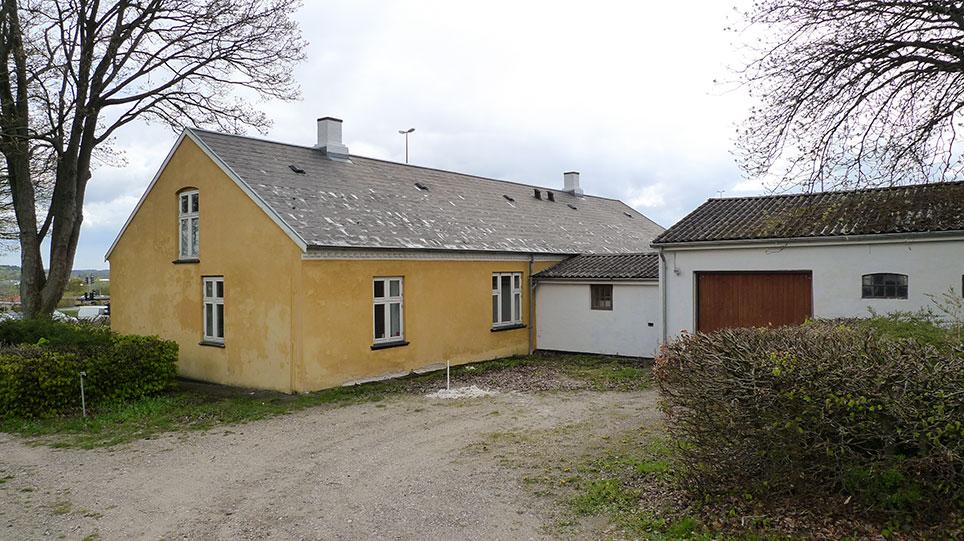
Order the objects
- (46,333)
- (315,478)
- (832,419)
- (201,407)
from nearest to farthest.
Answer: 1. (832,419)
2. (315,478)
3. (201,407)
4. (46,333)

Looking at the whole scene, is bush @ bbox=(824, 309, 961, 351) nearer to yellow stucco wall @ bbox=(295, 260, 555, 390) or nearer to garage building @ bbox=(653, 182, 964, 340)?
garage building @ bbox=(653, 182, 964, 340)

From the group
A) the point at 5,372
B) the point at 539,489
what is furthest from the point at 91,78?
the point at 539,489

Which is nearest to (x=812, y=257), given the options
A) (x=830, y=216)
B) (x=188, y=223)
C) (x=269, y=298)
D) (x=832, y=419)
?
(x=830, y=216)

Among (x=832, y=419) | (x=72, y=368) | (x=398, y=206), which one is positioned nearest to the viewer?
(x=832, y=419)

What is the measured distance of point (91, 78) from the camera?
18.8 metres

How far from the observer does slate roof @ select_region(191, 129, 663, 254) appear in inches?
613

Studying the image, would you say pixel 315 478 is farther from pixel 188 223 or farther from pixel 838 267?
pixel 838 267

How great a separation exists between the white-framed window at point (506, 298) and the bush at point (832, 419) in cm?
1311

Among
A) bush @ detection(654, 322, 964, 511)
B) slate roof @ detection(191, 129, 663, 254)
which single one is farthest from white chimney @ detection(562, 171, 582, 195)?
bush @ detection(654, 322, 964, 511)

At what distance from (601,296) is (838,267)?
6.95 metres

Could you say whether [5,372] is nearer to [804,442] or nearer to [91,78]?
[91,78]

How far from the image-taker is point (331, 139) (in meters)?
19.9

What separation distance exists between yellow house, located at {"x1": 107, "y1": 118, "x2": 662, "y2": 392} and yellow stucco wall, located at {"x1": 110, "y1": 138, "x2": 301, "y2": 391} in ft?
0.13

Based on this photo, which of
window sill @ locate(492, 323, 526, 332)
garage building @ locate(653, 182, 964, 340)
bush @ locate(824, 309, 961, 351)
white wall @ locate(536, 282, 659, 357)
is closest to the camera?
bush @ locate(824, 309, 961, 351)
